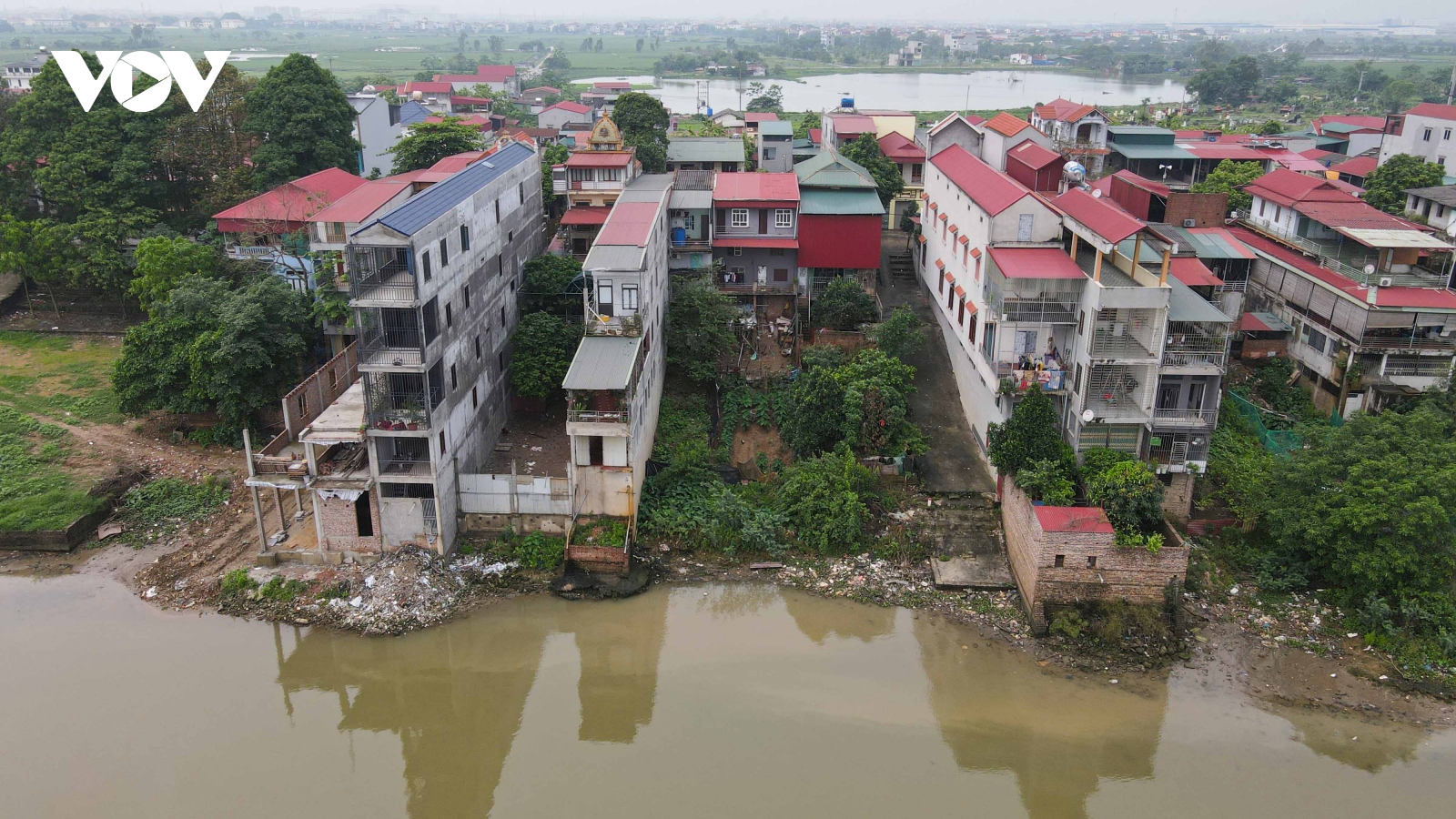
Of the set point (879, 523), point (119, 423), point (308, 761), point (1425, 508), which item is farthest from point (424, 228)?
point (1425, 508)

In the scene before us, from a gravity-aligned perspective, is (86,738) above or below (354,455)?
below

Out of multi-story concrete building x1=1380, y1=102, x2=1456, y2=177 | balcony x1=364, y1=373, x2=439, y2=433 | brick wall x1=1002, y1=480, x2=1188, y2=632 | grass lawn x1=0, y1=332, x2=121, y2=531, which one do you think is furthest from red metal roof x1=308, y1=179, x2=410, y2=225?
multi-story concrete building x1=1380, y1=102, x2=1456, y2=177

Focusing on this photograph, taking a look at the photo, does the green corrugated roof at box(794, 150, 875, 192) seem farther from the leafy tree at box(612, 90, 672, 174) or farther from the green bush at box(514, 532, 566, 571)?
the green bush at box(514, 532, 566, 571)

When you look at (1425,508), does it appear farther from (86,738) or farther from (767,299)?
(86,738)

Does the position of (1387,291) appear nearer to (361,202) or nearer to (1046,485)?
(1046,485)

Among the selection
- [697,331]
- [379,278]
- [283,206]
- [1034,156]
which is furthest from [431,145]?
[1034,156]
